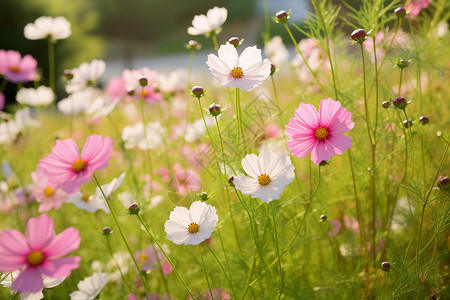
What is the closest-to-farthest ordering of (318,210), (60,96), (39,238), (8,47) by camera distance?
(39,238) < (318,210) < (8,47) < (60,96)

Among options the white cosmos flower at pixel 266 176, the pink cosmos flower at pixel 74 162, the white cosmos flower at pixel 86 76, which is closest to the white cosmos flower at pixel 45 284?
the pink cosmos flower at pixel 74 162

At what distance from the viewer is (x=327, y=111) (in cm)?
51

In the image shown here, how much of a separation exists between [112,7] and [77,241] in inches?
320

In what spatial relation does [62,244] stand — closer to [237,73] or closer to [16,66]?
[237,73]

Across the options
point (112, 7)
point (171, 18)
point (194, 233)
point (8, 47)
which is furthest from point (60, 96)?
point (194, 233)

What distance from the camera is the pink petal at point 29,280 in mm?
432

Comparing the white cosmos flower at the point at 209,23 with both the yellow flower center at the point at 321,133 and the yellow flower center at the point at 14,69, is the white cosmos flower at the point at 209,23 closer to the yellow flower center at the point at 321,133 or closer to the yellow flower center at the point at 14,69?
the yellow flower center at the point at 321,133

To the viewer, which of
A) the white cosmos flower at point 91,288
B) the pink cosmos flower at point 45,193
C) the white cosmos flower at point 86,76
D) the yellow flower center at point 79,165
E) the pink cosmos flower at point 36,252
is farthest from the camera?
the white cosmos flower at point 86,76

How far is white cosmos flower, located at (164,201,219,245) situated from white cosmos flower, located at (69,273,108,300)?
0.21 m

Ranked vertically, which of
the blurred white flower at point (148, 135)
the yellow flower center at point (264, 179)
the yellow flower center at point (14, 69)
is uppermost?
the yellow flower center at point (14, 69)

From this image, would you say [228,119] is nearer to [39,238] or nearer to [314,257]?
[314,257]

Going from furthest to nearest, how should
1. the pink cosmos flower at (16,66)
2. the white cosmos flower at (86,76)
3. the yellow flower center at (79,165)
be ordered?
the pink cosmos flower at (16,66) < the white cosmos flower at (86,76) < the yellow flower center at (79,165)

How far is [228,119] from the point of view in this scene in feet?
2.68

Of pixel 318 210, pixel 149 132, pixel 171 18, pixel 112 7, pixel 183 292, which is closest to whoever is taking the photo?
pixel 318 210
